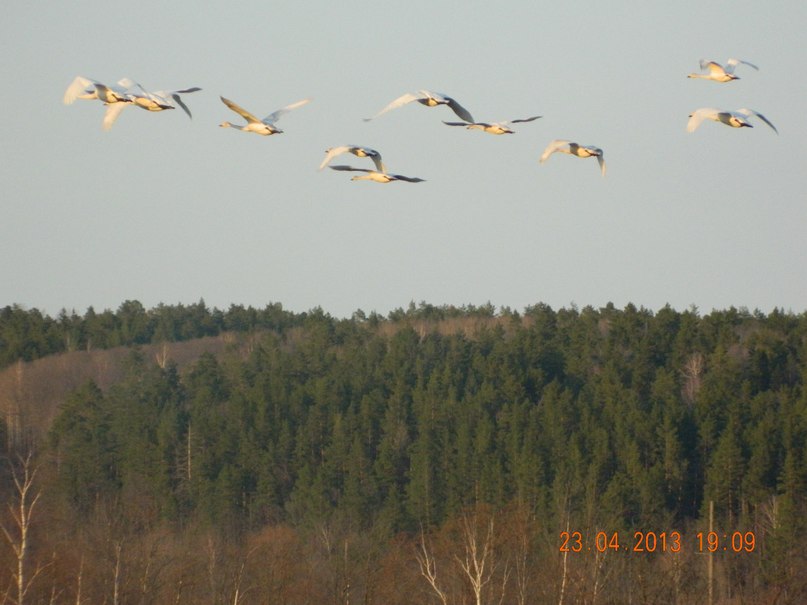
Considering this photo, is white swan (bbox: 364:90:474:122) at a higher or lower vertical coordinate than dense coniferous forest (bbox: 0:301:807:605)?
higher

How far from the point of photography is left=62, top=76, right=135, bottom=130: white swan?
2473 cm

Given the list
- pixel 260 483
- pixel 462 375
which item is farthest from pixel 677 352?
pixel 260 483

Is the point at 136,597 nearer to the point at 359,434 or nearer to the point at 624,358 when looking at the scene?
the point at 359,434

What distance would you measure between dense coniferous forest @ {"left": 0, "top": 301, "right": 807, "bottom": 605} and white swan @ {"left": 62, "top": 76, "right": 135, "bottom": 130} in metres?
12.2

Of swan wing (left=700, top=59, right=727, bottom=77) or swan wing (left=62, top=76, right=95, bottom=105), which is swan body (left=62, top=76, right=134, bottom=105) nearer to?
swan wing (left=62, top=76, right=95, bottom=105)

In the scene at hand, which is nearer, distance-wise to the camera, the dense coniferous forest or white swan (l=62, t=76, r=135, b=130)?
white swan (l=62, t=76, r=135, b=130)

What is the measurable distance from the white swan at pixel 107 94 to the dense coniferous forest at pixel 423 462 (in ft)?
40.1

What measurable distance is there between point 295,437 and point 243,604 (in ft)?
113

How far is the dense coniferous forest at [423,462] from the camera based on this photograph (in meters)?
46.3

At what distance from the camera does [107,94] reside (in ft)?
83.7
